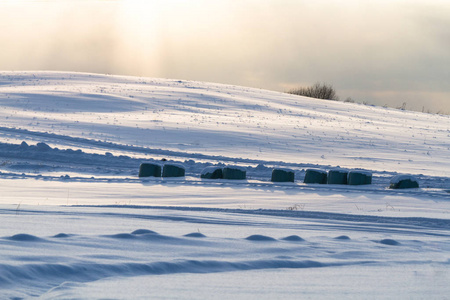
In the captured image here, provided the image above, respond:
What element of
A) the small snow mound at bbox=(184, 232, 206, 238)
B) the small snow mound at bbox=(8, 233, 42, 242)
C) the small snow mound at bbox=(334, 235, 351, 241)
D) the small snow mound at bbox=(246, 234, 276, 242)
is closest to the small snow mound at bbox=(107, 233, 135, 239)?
the small snow mound at bbox=(184, 232, 206, 238)

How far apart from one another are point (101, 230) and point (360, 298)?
8.80 ft

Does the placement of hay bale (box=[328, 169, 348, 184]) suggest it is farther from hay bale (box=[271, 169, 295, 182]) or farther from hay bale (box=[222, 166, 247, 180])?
hay bale (box=[222, 166, 247, 180])

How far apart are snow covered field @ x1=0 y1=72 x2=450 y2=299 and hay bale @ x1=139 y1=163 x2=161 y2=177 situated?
0.74 feet

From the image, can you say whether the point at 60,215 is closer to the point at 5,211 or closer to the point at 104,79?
the point at 5,211

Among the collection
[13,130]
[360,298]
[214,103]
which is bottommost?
[360,298]

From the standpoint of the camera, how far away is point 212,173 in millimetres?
13523

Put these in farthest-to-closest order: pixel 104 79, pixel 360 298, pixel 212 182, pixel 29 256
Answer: pixel 104 79, pixel 212 182, pixel 29 256, pixel 360 298

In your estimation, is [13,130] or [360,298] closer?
[360,298]

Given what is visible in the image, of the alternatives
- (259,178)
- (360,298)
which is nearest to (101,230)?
(360,298)

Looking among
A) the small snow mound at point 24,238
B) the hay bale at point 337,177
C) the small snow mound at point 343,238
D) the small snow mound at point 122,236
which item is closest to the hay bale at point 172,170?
the hay bale at point 337,177

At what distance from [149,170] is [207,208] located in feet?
17.2

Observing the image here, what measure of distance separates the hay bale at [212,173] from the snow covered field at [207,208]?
1.70 ft

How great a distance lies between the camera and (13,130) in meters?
19.7

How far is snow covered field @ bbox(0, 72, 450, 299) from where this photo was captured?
3.99 m
